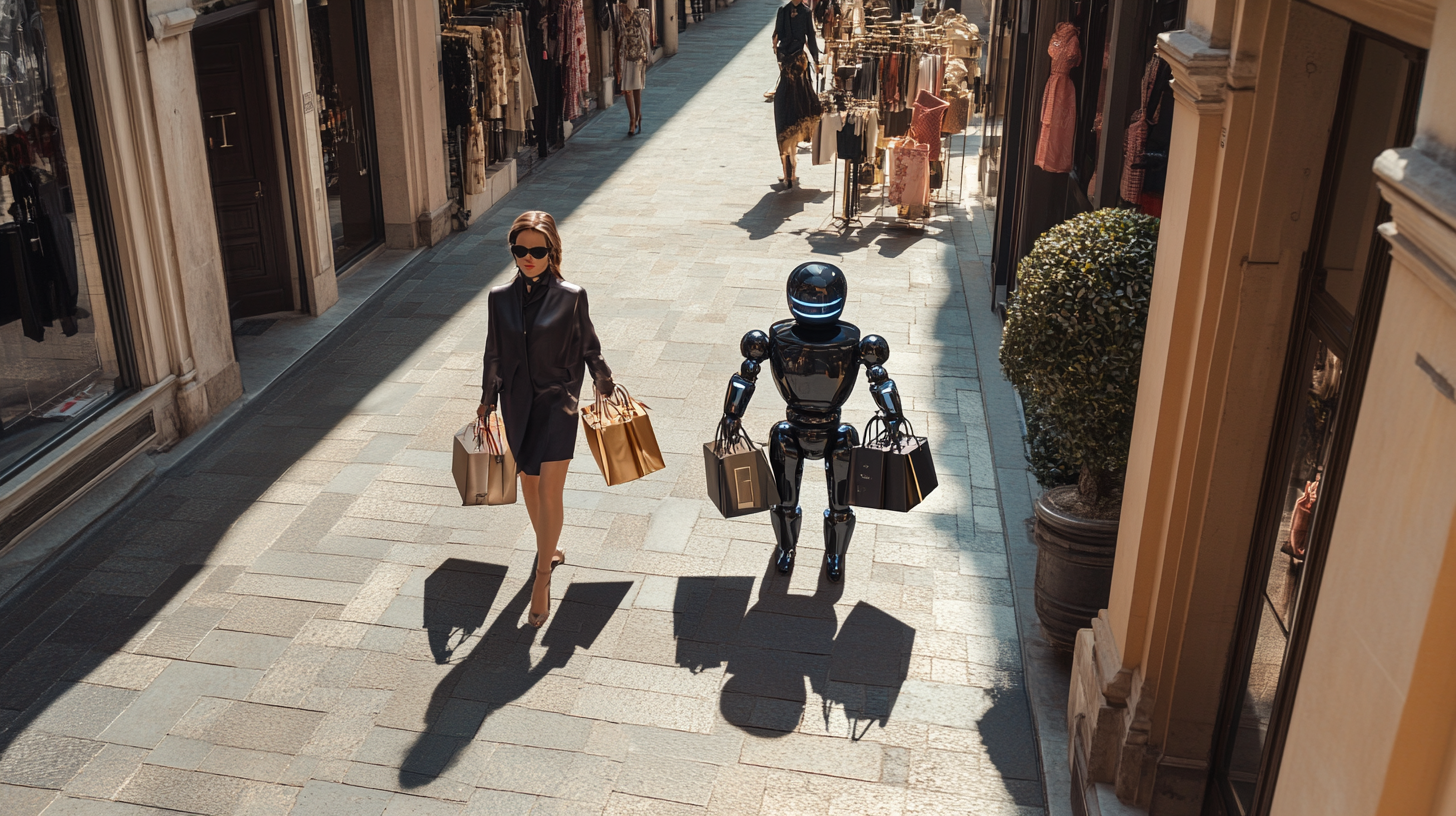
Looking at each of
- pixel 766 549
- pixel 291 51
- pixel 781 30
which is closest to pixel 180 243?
pixel 291 51

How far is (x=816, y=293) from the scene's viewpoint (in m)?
5.88

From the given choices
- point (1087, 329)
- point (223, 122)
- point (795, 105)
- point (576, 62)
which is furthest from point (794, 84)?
point (1087, 329)

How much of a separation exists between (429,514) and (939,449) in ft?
11.0

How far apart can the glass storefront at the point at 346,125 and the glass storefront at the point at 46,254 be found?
362cm

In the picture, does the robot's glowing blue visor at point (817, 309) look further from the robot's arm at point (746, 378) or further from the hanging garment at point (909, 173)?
the hanging garment at point (909, 173)

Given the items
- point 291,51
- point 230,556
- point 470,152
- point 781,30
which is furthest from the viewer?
point 781,30

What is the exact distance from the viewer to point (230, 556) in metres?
6.85

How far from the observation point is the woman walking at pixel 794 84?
45.6 feet

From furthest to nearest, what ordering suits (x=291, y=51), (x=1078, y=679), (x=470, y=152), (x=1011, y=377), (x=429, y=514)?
1. (x=470, y=152)
2. (x=291, y=51)
3. (x=429, y=514)
4. (x=1011, y=377)
5. (x=1078, y=679)

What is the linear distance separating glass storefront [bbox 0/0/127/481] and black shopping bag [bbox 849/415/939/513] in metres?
4.88

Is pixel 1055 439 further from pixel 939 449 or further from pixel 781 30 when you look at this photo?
pixel 781 30

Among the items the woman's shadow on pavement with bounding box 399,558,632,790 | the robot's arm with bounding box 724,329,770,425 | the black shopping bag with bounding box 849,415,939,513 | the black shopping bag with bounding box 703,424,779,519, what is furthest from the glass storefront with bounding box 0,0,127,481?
the black shopping bag with bounding box 849,415,939,513

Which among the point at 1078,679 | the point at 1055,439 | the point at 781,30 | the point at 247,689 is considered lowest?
the point at 247,689

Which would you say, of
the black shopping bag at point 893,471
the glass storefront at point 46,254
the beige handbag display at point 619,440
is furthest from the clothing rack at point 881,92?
the glass storefront at point 46,254
